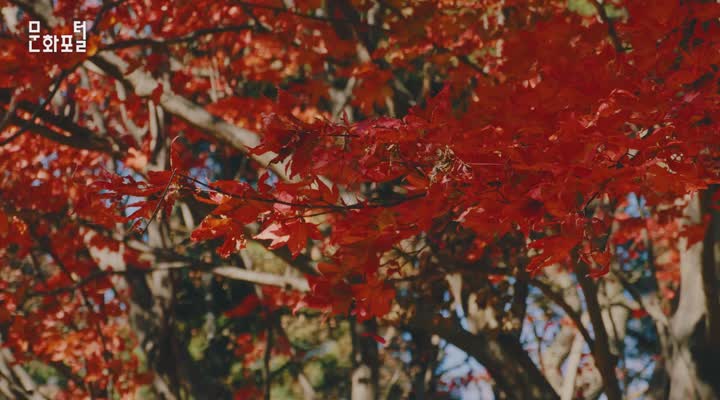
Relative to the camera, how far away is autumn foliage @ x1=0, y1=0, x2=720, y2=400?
2.32m

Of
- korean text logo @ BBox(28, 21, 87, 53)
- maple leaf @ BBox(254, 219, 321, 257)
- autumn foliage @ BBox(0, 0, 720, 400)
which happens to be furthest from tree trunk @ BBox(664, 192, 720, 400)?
korean text logo @ BBox(28, 21, 87, 53)

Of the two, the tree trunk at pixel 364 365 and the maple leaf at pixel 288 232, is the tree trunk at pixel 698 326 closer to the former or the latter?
the tree trunk at pixel 364 365

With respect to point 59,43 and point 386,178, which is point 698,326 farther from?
point 59,43

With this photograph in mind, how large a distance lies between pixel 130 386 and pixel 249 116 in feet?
11.8

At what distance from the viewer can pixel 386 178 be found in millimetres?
2570

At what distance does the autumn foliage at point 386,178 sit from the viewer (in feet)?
7.60

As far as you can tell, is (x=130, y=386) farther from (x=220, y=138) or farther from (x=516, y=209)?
(x=516, y=209)

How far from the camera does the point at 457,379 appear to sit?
523 inches

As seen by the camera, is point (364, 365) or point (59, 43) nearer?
point (59, 43)

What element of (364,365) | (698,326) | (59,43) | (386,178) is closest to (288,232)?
(386,178)

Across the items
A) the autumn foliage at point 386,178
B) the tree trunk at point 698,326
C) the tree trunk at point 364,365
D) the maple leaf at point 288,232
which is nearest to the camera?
the autumn foliage at point 386,178

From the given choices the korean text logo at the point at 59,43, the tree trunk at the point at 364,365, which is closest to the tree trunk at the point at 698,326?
the tree trunk at the point at 364,365

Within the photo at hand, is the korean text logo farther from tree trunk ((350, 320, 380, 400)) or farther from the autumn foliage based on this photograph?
tree trunk ((350, 320, 380, 400))

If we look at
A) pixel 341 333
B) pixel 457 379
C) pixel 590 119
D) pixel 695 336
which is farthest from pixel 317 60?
pixel 457 379
